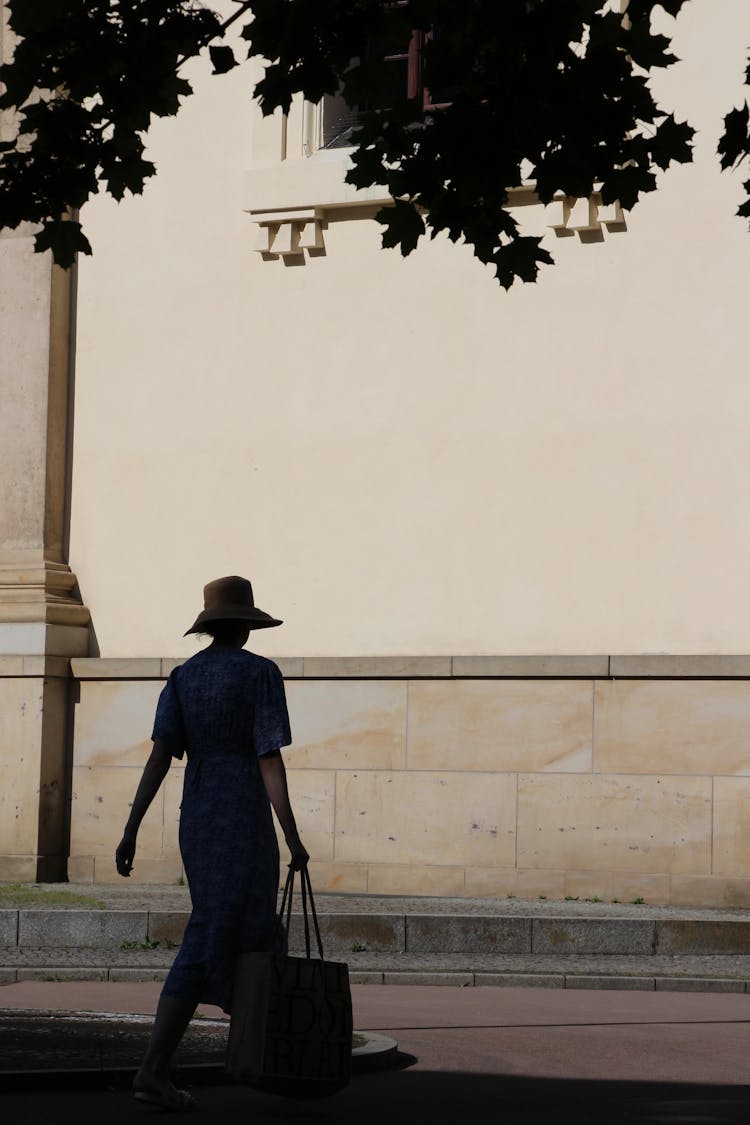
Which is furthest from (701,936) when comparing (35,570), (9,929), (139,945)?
(35,570)

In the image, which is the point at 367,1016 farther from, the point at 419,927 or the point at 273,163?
the point at 273,163

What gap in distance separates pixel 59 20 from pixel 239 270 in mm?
10264

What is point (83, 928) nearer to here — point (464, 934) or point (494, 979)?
point (464, 934)

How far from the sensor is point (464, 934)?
12820mm

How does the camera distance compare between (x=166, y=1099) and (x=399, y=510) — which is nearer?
(x=166, y=1099)

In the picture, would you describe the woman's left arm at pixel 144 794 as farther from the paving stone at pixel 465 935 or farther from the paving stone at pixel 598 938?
the paving stone at pixel 598 938

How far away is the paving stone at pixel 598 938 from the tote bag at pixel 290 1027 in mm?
6271

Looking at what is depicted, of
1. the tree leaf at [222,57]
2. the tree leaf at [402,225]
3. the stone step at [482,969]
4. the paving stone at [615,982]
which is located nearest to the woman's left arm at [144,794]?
the tree leaf at [402,225]

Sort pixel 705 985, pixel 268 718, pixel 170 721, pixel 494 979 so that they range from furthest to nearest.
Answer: pixel 494 979
pixel 705 985
pixel 170 721
pixel 268 718

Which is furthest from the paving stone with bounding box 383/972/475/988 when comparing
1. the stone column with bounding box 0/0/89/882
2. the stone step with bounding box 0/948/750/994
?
the stone column with bounding box 0/0/89/882

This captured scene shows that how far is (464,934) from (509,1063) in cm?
456

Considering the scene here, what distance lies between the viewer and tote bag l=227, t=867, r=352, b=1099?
6.53m

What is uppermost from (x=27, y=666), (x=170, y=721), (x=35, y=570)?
(x=35, y=570)

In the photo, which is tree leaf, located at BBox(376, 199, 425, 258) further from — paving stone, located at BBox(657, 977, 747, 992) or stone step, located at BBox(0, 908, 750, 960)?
stone step, located at BBox(0, 908, 750, 960)
